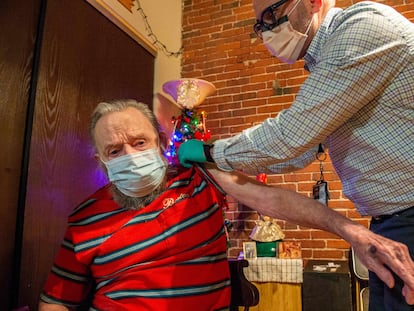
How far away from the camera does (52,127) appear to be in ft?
7.50

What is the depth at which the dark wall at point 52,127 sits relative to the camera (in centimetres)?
205

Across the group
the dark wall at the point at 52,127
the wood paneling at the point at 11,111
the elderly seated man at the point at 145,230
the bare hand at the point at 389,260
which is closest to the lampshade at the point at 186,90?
the dark wall at the point at 52,127

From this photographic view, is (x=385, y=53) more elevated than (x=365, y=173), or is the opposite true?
(x=385, y=53)

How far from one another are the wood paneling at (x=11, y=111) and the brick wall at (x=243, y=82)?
2086 millimetres

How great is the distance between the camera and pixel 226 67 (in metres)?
3.98

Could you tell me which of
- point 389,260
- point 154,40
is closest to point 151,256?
point 389,260

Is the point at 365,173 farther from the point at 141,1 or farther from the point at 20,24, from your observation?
the point at 141,1

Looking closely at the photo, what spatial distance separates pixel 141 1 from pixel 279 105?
176 centimetres

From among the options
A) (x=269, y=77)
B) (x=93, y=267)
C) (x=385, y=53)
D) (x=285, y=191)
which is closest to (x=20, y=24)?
(x=93, y=267)

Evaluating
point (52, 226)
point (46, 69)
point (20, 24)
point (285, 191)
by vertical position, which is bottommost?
point (52, 226)

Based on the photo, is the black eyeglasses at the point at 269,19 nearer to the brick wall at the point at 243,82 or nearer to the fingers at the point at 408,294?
the fingers at the point at 408,294

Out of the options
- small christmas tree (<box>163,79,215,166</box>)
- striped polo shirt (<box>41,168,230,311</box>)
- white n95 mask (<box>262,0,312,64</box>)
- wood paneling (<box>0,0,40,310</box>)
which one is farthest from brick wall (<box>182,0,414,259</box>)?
white n95 mask (<box>262,0,312,64</box>)

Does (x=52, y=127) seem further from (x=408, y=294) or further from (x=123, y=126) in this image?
(x=408, y=294)

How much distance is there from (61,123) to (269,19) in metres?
1.75
